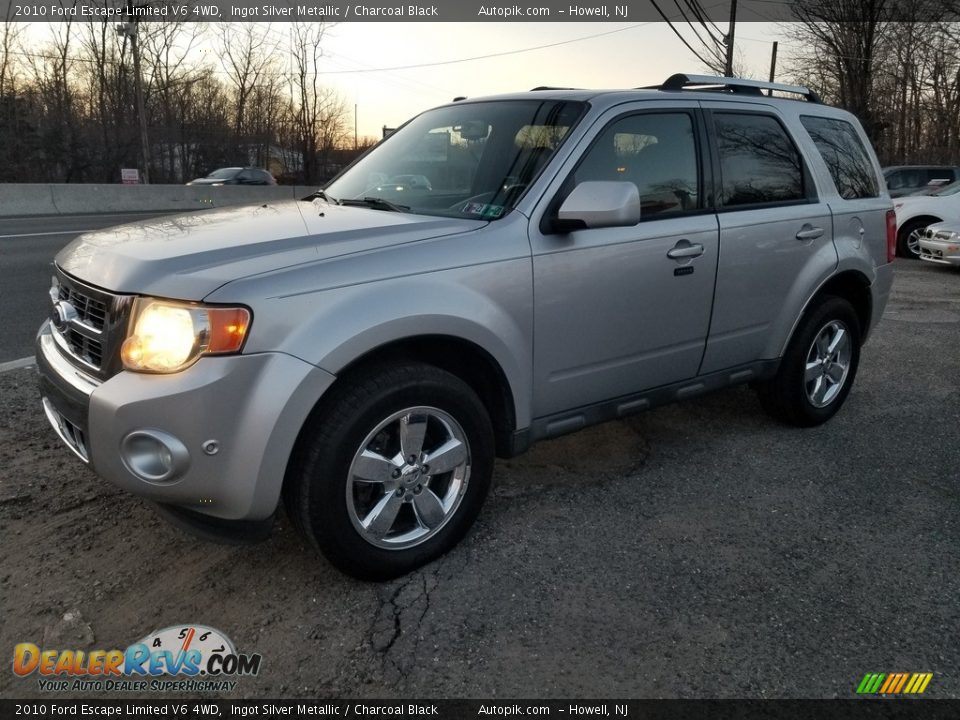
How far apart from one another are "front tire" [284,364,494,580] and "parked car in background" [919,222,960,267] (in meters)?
11.0

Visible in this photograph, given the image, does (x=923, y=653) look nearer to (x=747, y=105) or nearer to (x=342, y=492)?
(x=342, y=492)

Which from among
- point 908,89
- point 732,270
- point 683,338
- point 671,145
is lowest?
point 683,338

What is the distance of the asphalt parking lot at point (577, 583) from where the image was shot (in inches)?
95.8

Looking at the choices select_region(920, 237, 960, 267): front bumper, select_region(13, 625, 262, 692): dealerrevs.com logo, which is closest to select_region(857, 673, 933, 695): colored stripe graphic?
select_region(13, 625, 262, 692): dealerrevs.com logo

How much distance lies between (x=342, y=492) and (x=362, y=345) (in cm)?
51

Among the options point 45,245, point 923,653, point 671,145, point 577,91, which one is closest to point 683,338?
point 671,145

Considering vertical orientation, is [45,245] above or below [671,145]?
below

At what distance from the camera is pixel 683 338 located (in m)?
3.77

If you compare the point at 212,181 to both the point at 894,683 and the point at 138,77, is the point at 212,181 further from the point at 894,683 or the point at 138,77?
the point at 894,683

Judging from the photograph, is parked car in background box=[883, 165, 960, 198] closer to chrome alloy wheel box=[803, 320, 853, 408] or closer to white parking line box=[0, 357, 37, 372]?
chrome alloy wheel box=[803, 320, 853, 408]

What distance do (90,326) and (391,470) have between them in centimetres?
117

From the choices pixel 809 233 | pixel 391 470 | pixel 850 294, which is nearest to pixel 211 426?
pixel 391 470
